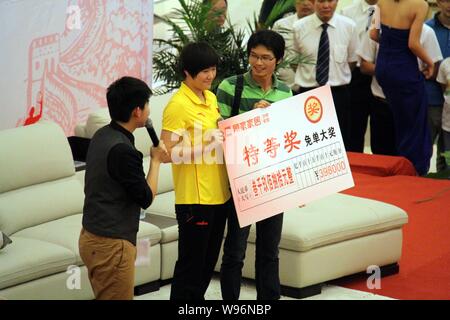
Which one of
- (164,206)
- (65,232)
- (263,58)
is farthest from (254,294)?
(263,58)

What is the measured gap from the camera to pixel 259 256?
5094mm

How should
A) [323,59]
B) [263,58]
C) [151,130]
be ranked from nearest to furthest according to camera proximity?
[151,130]
[263,58]
[323,59]

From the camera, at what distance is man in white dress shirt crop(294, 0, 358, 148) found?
8.81 meters

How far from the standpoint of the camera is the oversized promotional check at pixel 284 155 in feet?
15.8

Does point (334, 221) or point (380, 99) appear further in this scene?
point (380, 99)

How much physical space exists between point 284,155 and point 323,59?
394cm

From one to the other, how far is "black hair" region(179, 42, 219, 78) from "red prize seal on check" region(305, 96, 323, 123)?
593 mm

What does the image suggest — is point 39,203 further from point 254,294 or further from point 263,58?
point 263,58

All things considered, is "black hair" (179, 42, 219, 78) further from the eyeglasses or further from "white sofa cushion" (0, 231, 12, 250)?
"white sofa cushion" (0, 231, 12, 250)

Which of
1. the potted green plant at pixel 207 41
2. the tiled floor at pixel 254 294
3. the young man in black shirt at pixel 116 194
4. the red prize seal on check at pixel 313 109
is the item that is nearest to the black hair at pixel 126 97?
the young man in black shirt at pixel 116 194

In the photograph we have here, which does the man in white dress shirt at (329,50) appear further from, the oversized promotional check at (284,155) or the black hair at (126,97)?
the black hair at (126,97)

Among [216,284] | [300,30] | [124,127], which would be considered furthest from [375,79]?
[124,127]

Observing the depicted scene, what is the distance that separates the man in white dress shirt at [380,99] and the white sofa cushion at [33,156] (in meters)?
Answer: 3.51
